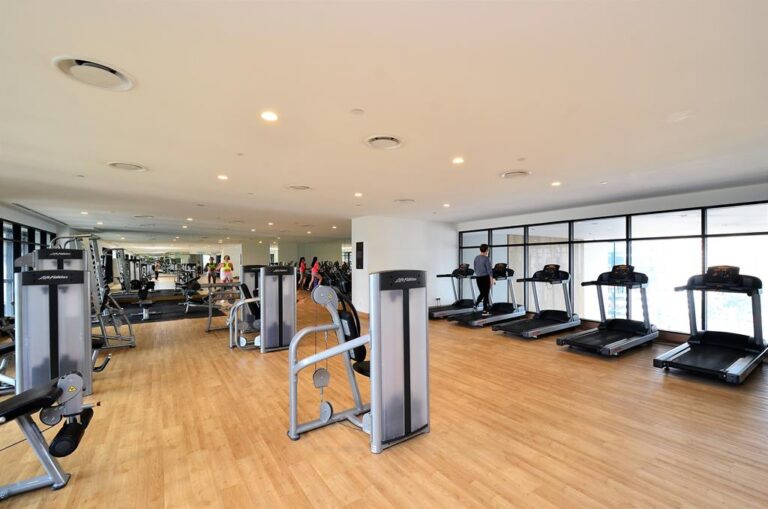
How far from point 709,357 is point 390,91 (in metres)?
5.53

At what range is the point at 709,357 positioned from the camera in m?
4.70

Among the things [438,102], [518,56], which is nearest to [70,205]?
[438,102]

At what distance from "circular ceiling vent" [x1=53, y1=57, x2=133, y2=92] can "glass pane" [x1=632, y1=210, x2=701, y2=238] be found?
850 centimetres

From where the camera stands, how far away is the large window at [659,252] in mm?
6039

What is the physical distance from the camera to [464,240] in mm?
11289

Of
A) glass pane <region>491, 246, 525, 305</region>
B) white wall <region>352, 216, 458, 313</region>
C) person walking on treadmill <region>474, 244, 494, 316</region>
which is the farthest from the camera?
glass pane <region>491, 246, 525, 305</region>

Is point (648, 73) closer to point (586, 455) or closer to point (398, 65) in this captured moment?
point (398, 65)

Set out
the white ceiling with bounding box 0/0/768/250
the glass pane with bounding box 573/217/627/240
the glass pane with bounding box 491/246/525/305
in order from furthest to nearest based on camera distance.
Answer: the glass pane with bounding box 491/246/525/305 < the glass pane with bounding box 573/217/627/240 < the white ceiling with bounding box 0/0/768/250

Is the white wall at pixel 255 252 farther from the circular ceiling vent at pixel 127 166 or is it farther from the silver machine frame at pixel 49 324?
the silver machine frame at pixel 49 324

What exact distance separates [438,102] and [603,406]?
3.38 m

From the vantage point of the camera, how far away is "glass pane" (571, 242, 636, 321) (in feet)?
25.2

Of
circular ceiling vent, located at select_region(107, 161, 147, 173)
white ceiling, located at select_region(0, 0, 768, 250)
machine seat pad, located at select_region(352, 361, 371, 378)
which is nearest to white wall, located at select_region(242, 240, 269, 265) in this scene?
white ceiling, located at select_region(0, 0, 768, 250)

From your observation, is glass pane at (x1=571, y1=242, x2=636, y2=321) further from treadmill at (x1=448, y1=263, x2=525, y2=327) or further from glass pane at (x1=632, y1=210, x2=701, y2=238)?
treadmill at (x1=448, y1=263, x2=525, y2=327)

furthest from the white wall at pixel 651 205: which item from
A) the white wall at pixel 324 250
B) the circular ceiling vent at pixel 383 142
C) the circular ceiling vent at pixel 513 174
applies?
the white wall at pixel 324 250
